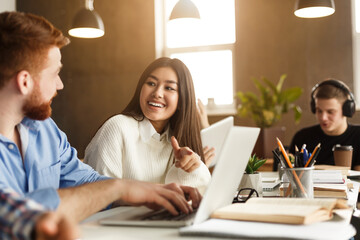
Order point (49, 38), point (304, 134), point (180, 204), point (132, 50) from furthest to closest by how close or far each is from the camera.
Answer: point (132, 50) → point (304, 134) → point (49, 38) → point (180, 204)

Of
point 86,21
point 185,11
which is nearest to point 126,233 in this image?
point 185,11

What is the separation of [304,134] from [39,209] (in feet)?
10.2

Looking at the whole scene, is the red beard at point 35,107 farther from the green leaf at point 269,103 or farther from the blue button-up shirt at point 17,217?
the green leaf at point 269,103

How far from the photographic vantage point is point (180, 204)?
1.09 m

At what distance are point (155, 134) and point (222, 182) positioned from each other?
44.2 inches

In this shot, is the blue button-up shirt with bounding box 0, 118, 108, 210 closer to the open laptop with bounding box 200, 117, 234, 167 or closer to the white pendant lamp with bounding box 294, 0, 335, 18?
the open laptop with bounding box 200, 117, 234, 167

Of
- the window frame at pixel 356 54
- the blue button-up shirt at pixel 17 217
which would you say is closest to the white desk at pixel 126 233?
the blue button-up shirt at pixel 17 217

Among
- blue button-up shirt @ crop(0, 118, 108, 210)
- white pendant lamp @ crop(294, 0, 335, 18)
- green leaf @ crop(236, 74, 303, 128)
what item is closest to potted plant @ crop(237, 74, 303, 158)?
green leaf @ crop(236, 74, 303, 128)

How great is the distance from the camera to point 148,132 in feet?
6.92

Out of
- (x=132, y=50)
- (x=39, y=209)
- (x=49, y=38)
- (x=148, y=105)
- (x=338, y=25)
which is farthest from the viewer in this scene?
(x=132, y=50)

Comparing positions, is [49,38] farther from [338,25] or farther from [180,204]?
[338,25]

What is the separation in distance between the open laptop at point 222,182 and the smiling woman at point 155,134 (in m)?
0.60

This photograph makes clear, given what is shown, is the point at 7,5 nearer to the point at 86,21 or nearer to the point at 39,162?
the point at 86,21

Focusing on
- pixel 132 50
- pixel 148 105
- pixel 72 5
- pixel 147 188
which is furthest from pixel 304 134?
pixel 72 5
